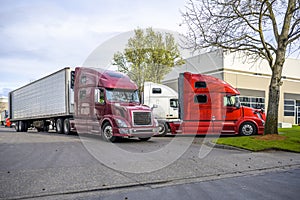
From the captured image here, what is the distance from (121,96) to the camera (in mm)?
14109

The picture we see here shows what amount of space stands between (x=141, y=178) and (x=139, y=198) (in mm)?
1372

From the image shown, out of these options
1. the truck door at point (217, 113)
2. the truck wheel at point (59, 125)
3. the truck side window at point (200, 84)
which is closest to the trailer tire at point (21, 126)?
the truck wheel at point (59, 125)

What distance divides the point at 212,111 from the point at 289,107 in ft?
87.4

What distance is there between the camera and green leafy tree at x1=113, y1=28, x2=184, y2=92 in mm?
26859

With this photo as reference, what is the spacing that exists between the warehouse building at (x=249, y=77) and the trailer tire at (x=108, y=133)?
708 inches

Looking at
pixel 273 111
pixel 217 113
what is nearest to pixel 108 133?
pixel 217 113

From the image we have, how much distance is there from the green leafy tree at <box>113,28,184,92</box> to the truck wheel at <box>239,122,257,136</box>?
11915 millimetres

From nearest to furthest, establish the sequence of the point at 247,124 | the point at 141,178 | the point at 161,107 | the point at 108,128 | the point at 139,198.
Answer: the point at 139,198 → the point at 141,178 → the point at 108,128 → the point at 247,124 → the point at 161,107

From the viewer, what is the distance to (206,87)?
16.6m

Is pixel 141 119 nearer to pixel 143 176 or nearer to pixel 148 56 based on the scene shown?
pixel 143 176

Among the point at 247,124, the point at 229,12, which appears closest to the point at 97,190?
the point at 229,12

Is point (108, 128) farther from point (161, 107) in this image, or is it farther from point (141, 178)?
point (141, 178)

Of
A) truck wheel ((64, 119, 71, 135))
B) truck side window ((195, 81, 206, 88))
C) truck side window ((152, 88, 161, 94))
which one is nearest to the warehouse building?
truck side window ((152, 88, 161, 94))

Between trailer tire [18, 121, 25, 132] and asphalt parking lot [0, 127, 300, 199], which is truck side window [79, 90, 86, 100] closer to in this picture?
asphalt parking lot [0, 127, 300, 199]
